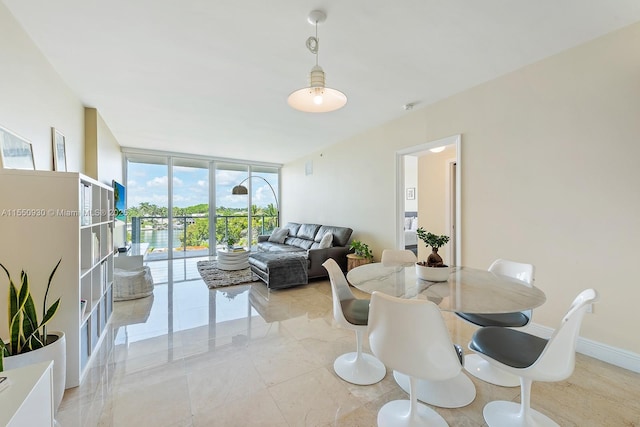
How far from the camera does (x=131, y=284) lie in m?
3.62

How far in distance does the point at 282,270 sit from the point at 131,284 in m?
2.06

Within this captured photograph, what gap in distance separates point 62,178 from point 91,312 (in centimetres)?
113

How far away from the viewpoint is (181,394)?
1.80 m

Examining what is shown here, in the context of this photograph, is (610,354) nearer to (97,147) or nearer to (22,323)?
(22,323)

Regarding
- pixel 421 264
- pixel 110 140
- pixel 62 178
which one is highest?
pixel 110 140

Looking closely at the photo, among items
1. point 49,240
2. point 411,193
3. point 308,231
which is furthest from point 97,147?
point 411,193

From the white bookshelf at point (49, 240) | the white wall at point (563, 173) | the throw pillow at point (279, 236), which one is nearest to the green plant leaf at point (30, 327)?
the white bookshelf at point (49, 240)

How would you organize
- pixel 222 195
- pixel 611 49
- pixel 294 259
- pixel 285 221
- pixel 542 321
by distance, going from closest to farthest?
pixel 611 49 < pixel 542 321 < pixel 294 259 < pixel 222 195 < pixel 285 221

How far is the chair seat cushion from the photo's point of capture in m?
1.87

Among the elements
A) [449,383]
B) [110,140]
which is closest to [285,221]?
[110,140]

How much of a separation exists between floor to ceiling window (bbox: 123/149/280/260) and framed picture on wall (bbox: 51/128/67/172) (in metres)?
3.10

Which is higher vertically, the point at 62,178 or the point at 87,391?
the point at 62,178

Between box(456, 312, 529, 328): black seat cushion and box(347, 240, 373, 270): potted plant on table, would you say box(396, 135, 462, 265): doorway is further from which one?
box(456, 312, 529, 328): black seat cushion

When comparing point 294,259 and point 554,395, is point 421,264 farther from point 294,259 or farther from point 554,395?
point 294,259
